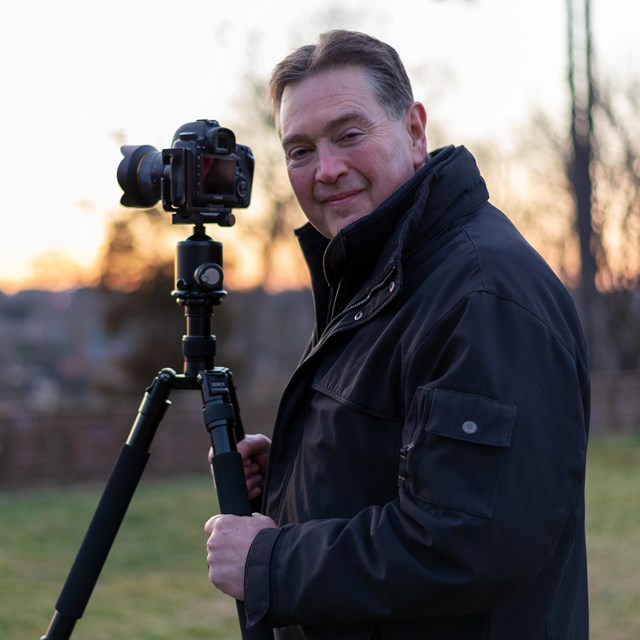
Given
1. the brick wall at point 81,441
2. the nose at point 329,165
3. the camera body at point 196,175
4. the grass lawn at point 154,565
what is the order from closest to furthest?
the nose at point 329,165
the camera body at point 196,175
the grass lawn at point 154,565
the brick wall at point 81,441

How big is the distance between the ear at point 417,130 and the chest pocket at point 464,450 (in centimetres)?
61

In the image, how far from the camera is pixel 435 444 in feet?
4.46

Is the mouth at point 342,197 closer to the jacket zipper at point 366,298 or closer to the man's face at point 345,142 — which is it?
the man's face at point 345,142

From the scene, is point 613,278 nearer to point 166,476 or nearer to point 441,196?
point 166,476

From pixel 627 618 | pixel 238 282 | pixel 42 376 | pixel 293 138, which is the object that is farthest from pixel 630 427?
pixel 42 376

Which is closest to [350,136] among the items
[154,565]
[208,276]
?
[208,276]

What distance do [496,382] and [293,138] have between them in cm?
67

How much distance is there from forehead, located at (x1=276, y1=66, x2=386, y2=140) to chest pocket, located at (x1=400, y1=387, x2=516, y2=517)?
59cm

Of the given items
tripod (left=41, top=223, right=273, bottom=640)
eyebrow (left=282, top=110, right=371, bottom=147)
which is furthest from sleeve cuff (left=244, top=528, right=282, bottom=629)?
eyebrow (left=282, top=110, right=371, bottom=147)

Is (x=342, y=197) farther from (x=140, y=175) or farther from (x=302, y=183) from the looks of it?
(x=140, y=175)

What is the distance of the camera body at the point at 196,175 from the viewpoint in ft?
6.47

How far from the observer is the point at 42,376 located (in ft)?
71.0

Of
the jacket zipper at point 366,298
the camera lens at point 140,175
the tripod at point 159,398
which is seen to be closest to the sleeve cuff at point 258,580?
the jacket zipper at point 366,298

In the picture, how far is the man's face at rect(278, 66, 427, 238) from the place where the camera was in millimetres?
1708
